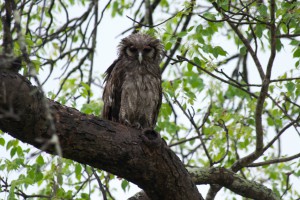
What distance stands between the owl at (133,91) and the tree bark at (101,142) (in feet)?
5.43

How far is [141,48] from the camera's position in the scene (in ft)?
19.0

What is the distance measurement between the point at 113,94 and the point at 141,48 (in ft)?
2.24

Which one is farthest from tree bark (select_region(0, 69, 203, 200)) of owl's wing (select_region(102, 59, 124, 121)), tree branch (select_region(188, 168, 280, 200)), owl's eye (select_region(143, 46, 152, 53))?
owl's eye (select_region(143, 46, 152, 53))

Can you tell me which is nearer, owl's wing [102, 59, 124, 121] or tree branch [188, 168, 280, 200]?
tree branch [188, 168, 280, 200]

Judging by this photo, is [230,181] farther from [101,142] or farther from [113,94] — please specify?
[101,142]

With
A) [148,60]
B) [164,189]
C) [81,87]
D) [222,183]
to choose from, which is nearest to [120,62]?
[148,60]

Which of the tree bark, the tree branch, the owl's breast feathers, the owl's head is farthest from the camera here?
the owl's head

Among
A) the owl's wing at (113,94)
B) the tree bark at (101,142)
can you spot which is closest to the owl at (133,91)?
the owl's wing at (113,94)

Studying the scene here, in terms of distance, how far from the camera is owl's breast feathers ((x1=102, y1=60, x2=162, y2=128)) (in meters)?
5.37

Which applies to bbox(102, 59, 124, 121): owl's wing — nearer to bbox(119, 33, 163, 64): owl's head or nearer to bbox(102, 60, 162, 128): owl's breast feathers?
bbox(102, 60, 162, 128): owl's breast feathers

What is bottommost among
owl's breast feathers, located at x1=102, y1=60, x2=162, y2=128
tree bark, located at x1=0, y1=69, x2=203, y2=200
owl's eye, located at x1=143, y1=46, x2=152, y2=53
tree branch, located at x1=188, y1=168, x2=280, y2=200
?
tree bark, located at x1=0, y1=69, x2=203, y2=200

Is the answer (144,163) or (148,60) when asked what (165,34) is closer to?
(148,60)

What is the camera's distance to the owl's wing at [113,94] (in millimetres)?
5422

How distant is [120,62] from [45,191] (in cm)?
190
